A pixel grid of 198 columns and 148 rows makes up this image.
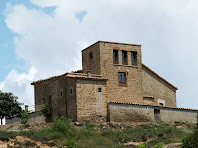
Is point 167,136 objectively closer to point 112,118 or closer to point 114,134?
point 114,134

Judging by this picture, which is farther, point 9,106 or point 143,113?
point 9,106

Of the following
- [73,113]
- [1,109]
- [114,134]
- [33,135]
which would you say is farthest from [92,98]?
[1,109]

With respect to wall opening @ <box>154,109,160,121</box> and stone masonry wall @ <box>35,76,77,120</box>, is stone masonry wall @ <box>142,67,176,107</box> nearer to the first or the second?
wall opening @ <box>154,109,160,121</box>

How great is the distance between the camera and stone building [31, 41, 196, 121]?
43.8 meters

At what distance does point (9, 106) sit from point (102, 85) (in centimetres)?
1260

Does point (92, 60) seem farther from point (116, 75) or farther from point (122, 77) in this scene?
point (122, 77)

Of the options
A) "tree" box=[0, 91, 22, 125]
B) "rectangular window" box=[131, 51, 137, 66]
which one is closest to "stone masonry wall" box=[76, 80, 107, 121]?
"rectangular window" box=[131, 51, 137, 66]

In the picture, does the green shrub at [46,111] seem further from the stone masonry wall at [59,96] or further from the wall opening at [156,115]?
the wall opening at [156,115]

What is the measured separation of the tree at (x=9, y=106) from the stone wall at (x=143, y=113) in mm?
12931

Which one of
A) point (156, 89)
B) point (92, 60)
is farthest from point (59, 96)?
point (156, 89)

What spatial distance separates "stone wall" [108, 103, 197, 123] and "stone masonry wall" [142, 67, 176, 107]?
127 inches

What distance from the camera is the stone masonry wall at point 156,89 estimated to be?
50.3m

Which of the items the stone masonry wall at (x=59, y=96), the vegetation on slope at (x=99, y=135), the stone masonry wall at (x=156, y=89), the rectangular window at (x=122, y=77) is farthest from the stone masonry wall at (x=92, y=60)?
the vegetation on slope at (x=99, y=135)

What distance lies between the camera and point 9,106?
5184cm
